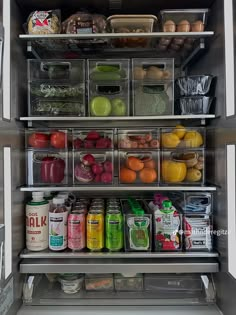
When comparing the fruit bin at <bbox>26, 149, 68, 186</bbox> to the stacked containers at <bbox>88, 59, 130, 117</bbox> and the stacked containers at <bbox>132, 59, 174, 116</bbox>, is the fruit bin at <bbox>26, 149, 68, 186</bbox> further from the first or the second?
the stacked containers at <bbox>132, 59, 174, 116</bbox>

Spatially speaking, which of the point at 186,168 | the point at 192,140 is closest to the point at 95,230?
the point at 186,168

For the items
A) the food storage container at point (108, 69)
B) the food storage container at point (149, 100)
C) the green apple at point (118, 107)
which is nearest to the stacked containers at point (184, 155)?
the food storage container at point (149, 100)

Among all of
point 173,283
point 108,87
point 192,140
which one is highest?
point 108,87

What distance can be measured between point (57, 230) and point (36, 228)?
103 millimetres

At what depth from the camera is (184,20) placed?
46.4 inches

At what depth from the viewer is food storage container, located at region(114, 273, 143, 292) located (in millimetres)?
1271

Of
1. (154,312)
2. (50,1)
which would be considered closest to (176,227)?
(154,312)

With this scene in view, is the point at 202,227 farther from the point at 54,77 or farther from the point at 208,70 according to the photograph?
the point at 54,77

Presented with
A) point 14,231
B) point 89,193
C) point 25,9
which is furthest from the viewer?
point 89,193

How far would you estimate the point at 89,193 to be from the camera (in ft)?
4.83

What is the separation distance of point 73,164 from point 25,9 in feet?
2.71

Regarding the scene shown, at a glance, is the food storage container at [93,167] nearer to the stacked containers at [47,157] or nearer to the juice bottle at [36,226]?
the stacked containers at [47,157]

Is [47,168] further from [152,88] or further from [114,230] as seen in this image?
[152,88]

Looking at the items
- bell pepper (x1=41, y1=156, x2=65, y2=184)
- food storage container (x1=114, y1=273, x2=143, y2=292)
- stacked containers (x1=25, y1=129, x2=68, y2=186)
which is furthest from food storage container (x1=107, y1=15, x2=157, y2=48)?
food storage container (x1=114, y1=273, x2=143, y2=292)
